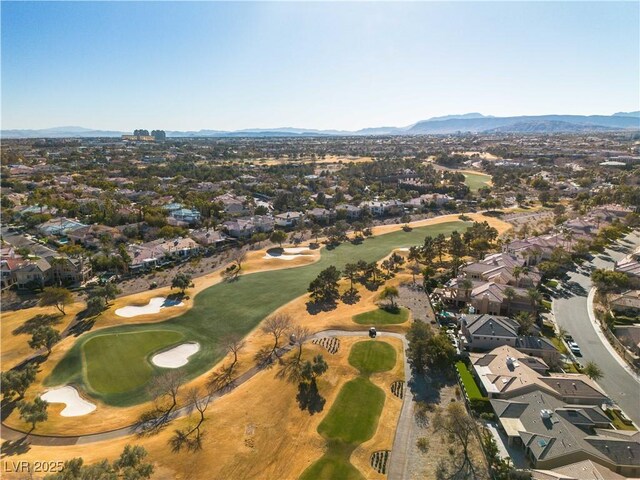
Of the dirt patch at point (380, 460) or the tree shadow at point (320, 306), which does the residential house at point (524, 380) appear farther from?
the tree shadow at point (320, 306)

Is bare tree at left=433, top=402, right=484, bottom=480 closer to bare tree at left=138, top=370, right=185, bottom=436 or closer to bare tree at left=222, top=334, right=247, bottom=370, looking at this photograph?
bare tree at left=222, top=334, right=247, bottom=370

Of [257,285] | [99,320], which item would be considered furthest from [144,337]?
[257,285]

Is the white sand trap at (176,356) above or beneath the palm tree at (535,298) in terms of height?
beneath

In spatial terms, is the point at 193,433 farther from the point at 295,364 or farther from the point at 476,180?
the point at 476,180

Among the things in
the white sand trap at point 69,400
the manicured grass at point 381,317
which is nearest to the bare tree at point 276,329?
the manicured grass at point 381,317

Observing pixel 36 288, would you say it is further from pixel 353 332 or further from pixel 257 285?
pixel 353 332

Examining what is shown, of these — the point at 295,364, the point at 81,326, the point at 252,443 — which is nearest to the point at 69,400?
the point at 81,326
